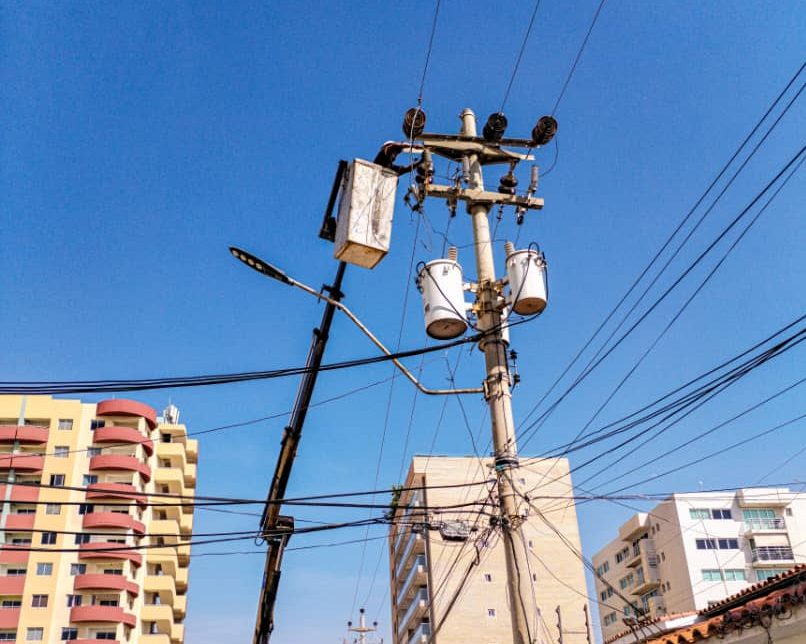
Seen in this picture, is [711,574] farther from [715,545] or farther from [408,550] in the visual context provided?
[408,550]

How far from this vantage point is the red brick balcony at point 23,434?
204 feet

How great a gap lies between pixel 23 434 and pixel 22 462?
228 centimetres

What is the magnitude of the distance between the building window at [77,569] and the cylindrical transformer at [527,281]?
195 ft

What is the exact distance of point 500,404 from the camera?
10945mm

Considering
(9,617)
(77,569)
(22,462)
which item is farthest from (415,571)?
(22,462)

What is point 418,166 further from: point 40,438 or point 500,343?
point 40,438

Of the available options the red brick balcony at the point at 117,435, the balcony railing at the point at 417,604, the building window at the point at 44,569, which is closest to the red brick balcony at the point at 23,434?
the red brick balcony at the point at 117,435

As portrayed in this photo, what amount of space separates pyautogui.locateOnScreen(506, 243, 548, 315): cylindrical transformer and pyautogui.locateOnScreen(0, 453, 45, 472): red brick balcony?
193 ft

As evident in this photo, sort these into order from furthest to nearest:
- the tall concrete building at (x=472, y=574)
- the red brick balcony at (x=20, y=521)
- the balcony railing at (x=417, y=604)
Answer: the balcony railing at (x=417, y=604) < the tall concrete building at (x=472, y=574) < the red brick balcony at (x=20, y=521)

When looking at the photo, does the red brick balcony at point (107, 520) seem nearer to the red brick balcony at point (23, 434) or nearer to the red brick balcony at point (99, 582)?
the red brick balcony at point (99, 582)

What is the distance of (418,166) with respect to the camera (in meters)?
12.5

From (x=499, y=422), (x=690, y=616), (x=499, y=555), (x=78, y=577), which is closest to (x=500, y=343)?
(x=499, y=422)

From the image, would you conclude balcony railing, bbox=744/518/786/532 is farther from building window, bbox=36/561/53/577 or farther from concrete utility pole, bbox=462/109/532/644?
concrete utility pole, bbox=462/109/532/644

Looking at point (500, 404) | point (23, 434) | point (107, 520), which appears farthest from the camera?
point (23, 434)
